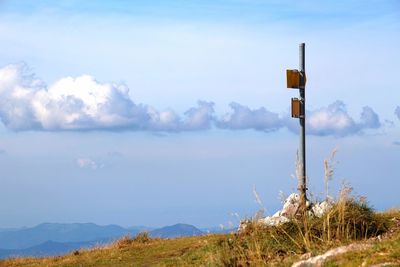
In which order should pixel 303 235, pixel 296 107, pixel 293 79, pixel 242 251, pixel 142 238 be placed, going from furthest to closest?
pixel 142 238, pixel 296 107, pixel 293 79, pixel 303 235, pixel 242 251

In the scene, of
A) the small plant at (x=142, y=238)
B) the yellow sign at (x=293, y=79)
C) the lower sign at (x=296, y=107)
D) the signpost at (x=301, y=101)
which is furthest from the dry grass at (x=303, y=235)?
the small plant at (x=142, y=238)

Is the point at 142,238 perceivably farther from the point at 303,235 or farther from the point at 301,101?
the point at 303,235

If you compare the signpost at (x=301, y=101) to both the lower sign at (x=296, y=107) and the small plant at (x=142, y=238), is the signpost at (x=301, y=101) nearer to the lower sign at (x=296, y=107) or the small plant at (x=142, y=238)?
the lower sign at (x=296, y=107)

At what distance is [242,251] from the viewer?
1333cm

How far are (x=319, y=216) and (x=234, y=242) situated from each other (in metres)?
2.11

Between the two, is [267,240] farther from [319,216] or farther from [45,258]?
[45,258]

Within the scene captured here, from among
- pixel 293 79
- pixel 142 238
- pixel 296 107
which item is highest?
pixel 293 79

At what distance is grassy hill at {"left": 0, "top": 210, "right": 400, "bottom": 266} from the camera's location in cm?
1108

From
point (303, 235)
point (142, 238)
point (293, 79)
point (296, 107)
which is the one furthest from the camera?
point (142, 238)

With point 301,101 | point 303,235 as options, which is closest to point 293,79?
point 301,101

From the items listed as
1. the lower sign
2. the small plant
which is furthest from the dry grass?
the small plant

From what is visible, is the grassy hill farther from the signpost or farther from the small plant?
the signpost

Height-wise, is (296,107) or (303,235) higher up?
(296,107)

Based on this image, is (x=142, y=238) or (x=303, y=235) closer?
(x=303, y=235)
